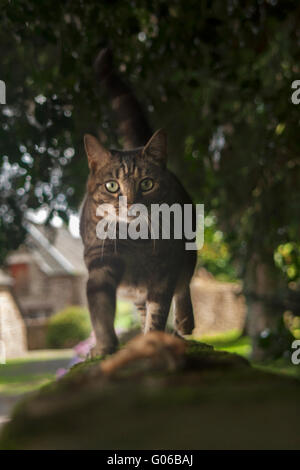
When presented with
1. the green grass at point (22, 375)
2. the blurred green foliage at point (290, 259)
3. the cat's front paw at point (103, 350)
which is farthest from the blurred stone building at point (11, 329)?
the blurred green foliage at point (290, 259)

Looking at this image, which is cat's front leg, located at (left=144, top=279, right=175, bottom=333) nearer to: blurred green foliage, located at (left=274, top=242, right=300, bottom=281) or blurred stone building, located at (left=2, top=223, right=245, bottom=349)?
blurred stone building, located at (left=2, top=223, right=245, bottom=349)

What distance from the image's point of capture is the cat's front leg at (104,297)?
115cm

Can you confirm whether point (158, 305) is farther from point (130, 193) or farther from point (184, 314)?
point (130, 193)

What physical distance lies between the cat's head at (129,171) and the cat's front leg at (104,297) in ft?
0.49

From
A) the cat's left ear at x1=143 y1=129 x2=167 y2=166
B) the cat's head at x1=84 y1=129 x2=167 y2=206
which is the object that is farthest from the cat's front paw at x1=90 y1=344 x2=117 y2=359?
the cat's left ear at x1=143 y1=129 x2=167 y2=166

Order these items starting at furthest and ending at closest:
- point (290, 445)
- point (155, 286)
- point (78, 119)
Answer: point (78, 119)
point (155, 286)
point (290, 445)

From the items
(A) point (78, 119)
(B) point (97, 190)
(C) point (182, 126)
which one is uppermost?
(C) point (182, 126)

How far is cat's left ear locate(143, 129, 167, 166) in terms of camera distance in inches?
47.3

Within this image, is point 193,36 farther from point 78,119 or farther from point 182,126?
point 182,126

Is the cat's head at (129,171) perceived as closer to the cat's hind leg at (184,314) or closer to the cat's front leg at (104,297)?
the cat's front leg at (104,297)

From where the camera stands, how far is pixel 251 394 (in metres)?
0.77

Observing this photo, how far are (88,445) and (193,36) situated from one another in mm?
2372

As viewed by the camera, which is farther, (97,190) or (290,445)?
(97,190)

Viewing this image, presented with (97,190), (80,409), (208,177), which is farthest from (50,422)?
(208,177)
